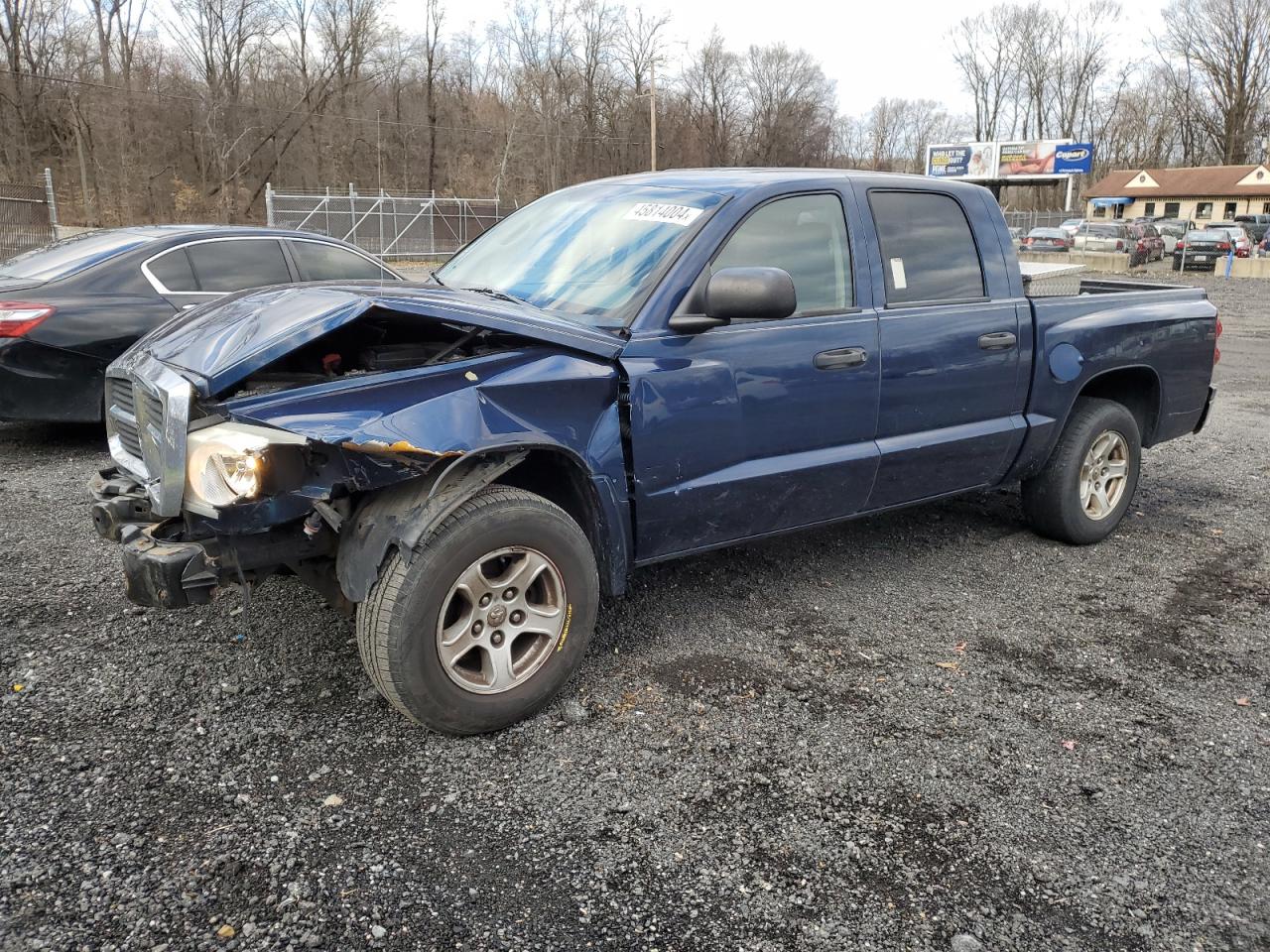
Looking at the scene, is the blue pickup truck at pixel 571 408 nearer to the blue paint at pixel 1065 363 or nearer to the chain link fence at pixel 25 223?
the blue paint at pixel 1065 363

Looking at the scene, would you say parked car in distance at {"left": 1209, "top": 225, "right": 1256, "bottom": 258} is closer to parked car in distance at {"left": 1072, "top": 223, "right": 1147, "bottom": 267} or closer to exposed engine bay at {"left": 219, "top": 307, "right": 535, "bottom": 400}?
parked car in distance at {"left": 1072, "top": 223, "right": 1147, "bottom": 267}

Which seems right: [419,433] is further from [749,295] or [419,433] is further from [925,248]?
[925,248]

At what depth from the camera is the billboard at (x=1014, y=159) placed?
199 feet

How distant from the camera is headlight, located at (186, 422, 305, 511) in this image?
2715mm

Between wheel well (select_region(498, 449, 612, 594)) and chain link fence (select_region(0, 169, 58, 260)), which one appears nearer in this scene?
wheel well (select_region(498, 449, 612, 594))

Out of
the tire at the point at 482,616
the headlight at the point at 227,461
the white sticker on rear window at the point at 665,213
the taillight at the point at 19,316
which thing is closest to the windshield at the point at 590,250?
the white sticker on rear window at the point at 665,213

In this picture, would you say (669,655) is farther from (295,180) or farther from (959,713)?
(295,180)

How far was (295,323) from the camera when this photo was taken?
295 cm

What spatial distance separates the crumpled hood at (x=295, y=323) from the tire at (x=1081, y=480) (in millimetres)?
2963

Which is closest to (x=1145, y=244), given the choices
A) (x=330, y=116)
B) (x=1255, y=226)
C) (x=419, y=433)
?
(x=1255, y=226)

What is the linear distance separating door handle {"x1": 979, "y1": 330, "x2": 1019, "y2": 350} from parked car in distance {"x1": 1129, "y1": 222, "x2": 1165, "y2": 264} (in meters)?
31.4

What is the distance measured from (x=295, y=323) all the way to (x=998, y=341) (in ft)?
10.6

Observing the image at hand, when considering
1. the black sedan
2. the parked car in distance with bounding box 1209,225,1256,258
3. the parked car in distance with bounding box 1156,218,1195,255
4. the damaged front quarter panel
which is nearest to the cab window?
the damaged front quarter panel

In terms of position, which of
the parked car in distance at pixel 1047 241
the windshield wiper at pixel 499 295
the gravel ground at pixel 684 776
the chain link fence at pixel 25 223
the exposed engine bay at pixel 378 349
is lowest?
the gravel ground at pixel 684 776
